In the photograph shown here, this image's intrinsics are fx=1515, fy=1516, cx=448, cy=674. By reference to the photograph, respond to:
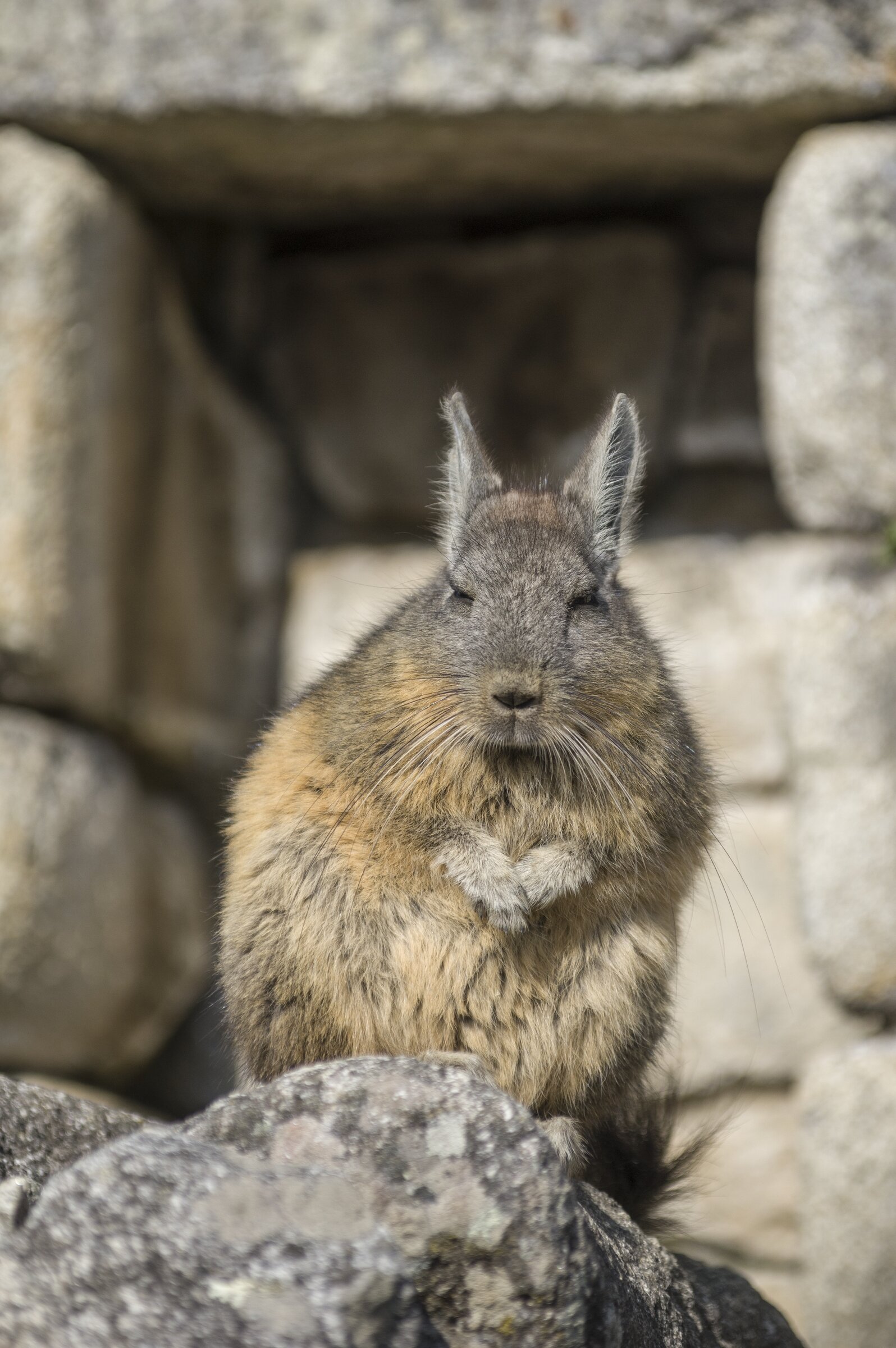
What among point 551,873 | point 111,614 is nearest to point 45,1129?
point 551,873

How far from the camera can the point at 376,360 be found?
6.99 metres

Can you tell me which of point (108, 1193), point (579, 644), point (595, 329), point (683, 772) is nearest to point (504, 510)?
point (579, 644)

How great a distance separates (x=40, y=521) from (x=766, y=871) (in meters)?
3.13

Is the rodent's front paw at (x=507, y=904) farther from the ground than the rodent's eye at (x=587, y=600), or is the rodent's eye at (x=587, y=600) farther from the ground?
the rodent's eye at (x=587, y=600)

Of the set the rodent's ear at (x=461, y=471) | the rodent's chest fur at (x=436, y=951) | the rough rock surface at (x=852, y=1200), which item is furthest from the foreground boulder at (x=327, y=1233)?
the rough rock surface at (x=852, y=1200)

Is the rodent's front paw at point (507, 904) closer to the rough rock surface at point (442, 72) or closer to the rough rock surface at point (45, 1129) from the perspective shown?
the rough rock surface at point (45, 1129)

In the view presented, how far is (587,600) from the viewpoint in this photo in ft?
11.1

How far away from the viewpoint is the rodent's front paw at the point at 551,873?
10.2 feet

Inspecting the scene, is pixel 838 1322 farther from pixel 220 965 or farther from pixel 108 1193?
pixel 108 1193

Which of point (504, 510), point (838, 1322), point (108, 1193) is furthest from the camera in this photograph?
point (838, 1322)

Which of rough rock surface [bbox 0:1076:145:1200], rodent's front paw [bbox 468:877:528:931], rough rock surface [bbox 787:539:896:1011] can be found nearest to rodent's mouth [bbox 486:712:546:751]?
rodent's front paw [bbox 468:877:528:931]

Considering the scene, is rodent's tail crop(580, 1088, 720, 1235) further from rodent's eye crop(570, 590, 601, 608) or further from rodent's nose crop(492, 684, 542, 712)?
rodent's eye crop(570, 590, 601, 608)

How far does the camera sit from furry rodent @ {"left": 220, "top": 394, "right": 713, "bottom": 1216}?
10.3 feet

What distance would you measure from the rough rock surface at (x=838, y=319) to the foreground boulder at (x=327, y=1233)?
363 centimetres
